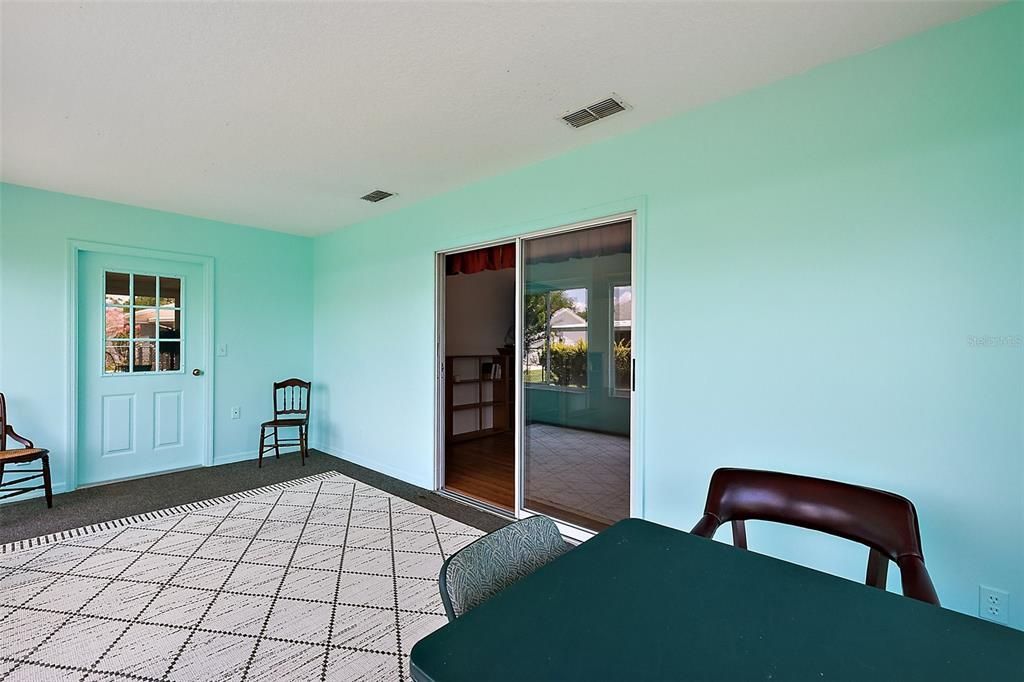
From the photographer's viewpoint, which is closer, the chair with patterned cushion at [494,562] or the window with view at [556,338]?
the chair with patterned cushion at [494,562]

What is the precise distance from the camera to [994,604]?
175cm

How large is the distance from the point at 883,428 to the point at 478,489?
2973 mm

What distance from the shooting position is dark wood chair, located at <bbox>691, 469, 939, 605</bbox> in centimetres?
142

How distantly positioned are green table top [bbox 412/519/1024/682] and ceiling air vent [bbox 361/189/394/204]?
138 inches

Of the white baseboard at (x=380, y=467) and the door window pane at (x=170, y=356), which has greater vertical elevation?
the door window pane at (x=170, y=356)

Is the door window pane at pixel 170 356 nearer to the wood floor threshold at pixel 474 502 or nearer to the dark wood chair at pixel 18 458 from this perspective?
the dark wood chair at pixel 18 458

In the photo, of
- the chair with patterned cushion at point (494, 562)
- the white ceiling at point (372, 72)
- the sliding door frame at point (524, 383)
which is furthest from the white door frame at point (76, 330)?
the chair with patterned cushion at point (494, 562)

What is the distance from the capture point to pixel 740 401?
2.37 metres

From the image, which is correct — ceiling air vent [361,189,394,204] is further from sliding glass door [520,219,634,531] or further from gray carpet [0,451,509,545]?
gray carpet [0,451,509,545]

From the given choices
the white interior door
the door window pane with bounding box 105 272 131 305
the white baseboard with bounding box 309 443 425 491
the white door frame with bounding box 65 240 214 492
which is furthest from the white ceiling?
the white baseboard with bounding box 309 443 425 491

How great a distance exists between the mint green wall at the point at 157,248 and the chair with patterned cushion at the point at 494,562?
458 centimetres

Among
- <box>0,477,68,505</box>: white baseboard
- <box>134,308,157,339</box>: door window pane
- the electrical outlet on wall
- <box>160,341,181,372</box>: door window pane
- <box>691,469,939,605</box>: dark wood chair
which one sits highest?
<box>134,308,157,339</box>: door window pane

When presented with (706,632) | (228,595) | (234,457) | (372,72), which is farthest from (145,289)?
(706,632)

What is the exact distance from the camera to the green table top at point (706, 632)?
32.1 inches
